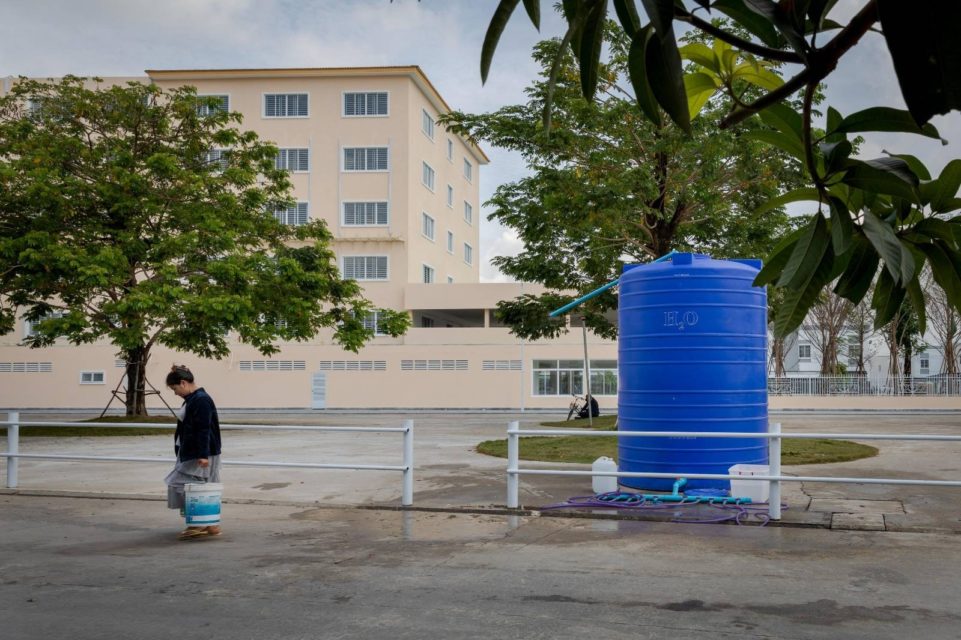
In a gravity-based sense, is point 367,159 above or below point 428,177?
above

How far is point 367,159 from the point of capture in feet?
161

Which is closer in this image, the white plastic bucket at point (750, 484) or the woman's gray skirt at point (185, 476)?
the woman's gray skirt at point (185, 476)

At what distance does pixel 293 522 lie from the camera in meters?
11.1

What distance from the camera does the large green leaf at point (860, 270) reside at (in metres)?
1.93

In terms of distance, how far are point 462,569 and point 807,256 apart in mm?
6992

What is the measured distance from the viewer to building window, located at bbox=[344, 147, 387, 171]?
48.9 m

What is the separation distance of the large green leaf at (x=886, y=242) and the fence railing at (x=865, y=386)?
4608 cm

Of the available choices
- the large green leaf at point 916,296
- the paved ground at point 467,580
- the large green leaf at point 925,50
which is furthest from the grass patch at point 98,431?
the large green leaf at point 925,50

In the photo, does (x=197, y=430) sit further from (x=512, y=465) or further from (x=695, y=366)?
(x=695, y=366)

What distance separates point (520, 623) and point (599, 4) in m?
5.38

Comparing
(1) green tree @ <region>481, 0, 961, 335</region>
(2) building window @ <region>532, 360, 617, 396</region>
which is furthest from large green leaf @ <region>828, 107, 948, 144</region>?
(2) building window @ <region>532, 360, 617, 396</region>

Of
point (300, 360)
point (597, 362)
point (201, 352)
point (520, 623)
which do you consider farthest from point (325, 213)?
point (520, 623)

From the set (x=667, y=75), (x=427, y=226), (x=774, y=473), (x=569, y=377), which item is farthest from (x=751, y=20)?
(x=427, y=226)

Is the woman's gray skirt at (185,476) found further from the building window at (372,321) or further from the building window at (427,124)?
the building window at (427,124)
